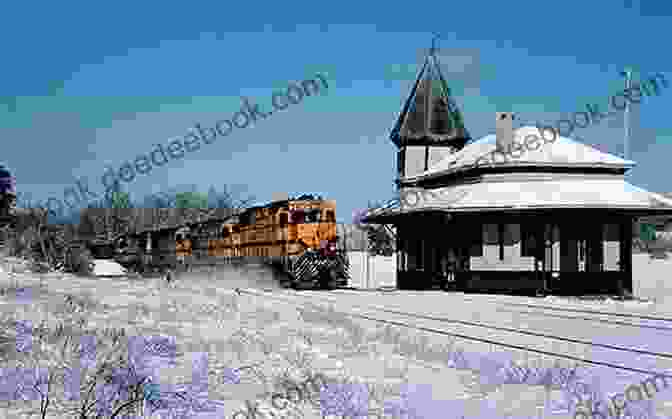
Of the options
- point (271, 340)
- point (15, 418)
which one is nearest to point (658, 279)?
point (271, 340)

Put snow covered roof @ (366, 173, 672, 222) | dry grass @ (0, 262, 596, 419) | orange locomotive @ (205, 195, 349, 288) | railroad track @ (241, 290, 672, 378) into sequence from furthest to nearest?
1. orange locomotive @ (205, 195, 349, 288)
2. snow covered roof @ (366, 173, 672, 222)
3. railroad track @ (241, 290, 672, 378)
4. dry grass @ (0, 262, 596, 419)

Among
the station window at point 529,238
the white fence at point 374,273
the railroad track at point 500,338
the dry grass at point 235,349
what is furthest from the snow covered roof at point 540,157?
the dry grass at point 235,349

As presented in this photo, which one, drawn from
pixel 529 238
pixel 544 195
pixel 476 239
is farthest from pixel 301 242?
pixel 544 195

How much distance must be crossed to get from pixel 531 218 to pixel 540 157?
103 inches

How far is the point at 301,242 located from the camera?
27.4 m

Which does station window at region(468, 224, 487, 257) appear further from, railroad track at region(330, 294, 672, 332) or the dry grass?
the dry grass

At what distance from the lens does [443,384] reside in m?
7.43

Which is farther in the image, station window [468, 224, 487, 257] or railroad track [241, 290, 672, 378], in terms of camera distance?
station window [468, 224, 487, 257]

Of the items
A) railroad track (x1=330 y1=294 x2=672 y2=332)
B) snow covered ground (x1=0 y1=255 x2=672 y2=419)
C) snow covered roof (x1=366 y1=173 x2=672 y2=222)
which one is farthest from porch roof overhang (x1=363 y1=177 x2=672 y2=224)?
snow covered ground (x1=0 y1=255 x2=672 y2=419)

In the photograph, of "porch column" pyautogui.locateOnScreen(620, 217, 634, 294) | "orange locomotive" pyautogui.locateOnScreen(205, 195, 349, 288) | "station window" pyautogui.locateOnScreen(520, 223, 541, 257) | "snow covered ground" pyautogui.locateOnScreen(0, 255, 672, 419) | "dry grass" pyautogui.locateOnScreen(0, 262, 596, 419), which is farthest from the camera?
"orange locomotive" pyautogui.locateOnScreen(205, 195, 349, 288)

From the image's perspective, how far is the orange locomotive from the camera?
27172mm

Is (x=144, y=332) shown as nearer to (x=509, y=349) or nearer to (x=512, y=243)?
(x=509, y=349)

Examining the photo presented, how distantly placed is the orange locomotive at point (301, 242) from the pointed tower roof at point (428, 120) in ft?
25.0

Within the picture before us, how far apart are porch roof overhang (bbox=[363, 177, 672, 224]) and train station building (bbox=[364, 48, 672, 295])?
0.03 metres
